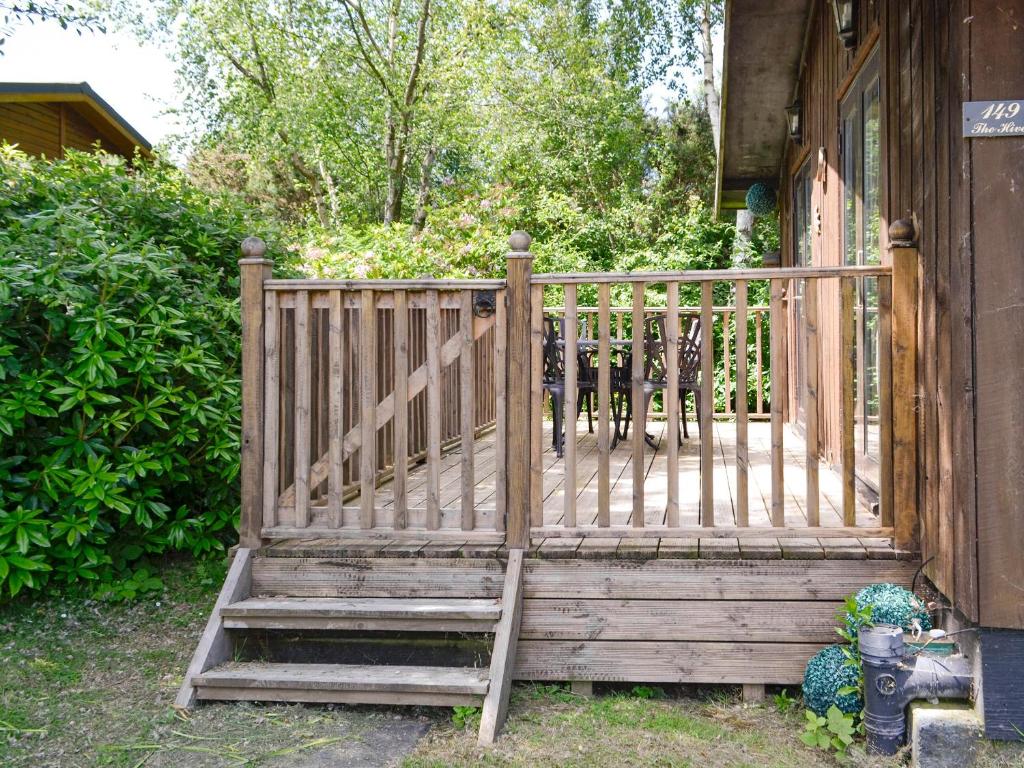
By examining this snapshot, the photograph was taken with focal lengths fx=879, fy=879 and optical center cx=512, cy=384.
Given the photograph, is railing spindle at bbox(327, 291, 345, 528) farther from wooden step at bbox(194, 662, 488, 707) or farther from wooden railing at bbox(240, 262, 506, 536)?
wooden step at bbox(194, 662, 488, 707)

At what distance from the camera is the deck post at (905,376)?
9.84 feet

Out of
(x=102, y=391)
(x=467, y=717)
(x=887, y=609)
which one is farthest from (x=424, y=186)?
(x=887, y=609)

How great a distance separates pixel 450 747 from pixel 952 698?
152 centimetres

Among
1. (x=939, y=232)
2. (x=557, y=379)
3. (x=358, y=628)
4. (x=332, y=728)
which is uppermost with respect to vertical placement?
(x=939, y=232)

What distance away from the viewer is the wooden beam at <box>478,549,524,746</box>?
2770 millimetres

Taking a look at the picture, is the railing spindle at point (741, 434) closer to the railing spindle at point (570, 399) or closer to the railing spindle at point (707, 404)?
the railing spindle at point (707, 404)

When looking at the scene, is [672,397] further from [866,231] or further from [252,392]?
[866,231]

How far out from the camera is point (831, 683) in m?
2.81

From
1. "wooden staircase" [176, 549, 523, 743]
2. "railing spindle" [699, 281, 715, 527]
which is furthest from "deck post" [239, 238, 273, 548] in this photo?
"railing spindle" [699, 281, 715, 527]

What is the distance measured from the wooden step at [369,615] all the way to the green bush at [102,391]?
0.92m

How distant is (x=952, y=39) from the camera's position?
8.60 ft

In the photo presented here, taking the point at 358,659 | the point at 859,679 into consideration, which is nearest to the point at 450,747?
the point at 358,659

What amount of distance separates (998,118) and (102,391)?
3551 millimetres

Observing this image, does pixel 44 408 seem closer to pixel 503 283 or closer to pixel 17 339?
pixel 17 339
